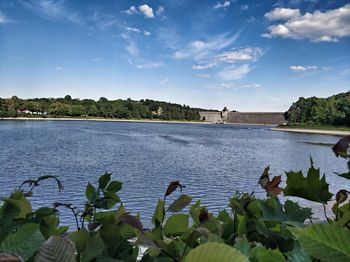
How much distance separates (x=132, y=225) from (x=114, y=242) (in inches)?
3.1

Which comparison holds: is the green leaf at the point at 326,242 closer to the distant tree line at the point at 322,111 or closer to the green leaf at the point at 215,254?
the green leaf at the point at 215,254

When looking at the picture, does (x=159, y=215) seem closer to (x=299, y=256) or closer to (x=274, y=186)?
(x=274, y=186)

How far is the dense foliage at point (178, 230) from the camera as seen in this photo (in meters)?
0.52

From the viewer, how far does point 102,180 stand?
1.43 metres

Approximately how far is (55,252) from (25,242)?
0.57ft

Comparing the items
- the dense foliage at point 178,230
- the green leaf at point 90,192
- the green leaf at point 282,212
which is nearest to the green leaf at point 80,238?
the dense foliage at point 178,230

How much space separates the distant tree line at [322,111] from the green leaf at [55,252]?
380 ft

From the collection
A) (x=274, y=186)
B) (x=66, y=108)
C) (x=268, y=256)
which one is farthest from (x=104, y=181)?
(x=66, y=108)

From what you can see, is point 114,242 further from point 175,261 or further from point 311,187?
point 311,187

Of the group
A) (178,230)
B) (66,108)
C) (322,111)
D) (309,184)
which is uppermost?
(322,111)

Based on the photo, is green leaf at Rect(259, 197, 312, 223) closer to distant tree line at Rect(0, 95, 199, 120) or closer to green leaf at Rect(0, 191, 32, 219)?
green leaf at Rect(0, 191, 32, 219)

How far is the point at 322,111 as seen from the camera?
121 metres

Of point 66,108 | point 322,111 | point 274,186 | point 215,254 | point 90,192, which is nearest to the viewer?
point 215,254

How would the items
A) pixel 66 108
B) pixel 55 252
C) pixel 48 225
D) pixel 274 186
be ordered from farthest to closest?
pixel 66 108, pixel 274 186, pixel 48 225, pixel 55 252
